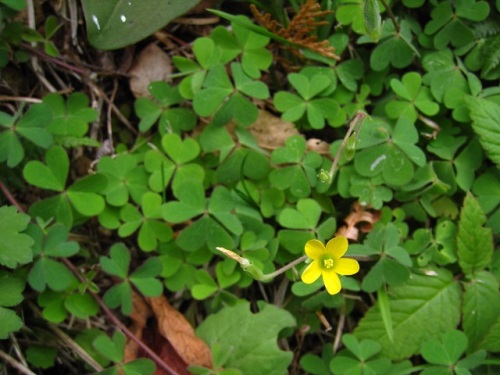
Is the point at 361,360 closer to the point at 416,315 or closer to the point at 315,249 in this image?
the point at 416,315

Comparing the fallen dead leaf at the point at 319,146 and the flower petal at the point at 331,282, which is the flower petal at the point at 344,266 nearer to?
the flower petal at the point at 331,282

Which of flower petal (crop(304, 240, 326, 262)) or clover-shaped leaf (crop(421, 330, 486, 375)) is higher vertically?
flower petal (crop(304, 240, 326, 262))

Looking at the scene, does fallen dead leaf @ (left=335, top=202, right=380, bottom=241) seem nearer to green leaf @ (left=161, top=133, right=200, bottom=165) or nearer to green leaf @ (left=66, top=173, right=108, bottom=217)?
green leaf @ (left=161, top=133, right=200, bottom=165)

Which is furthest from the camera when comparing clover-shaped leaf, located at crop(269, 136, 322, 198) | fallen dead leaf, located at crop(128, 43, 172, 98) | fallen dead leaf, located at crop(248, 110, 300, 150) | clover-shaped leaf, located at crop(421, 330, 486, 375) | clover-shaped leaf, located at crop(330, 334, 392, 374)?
fallen dead leaf, located at crop(128, 43, 172, 98)

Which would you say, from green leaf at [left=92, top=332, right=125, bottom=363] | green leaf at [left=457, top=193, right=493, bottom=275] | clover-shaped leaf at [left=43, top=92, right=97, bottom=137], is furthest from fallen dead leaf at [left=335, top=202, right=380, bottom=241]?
clover-shaped leaf at [left=43, top=92, right=97, bottom=137]

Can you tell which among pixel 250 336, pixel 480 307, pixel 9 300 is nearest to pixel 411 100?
pixel 480 307

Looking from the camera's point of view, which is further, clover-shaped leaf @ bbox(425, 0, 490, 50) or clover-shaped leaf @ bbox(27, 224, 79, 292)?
clover-shaped leaf @ bbox(425, 0, 490, 50)

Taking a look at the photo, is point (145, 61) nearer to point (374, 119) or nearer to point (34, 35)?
point (34, 35)
